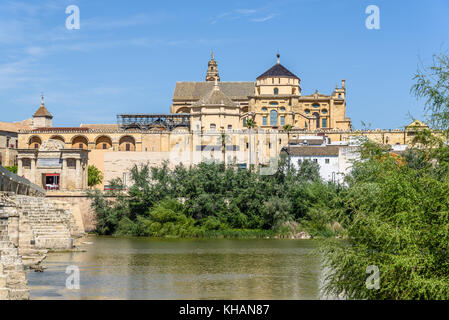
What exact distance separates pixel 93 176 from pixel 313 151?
2060 cm

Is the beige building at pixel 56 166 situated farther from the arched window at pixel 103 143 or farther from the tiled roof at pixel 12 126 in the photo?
the tiled roof at pixel 12 126

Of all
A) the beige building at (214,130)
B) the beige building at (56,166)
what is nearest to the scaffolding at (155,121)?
the beige building at (214,130)

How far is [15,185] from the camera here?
128 feet

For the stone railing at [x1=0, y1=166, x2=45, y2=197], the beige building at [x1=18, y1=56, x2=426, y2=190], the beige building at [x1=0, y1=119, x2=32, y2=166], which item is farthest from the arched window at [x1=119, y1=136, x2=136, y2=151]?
the stone railing at [x1=0, y1=166, x2=45, y2=197]

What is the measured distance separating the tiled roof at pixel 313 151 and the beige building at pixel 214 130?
4.97 m

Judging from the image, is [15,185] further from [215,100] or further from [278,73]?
[278,73]

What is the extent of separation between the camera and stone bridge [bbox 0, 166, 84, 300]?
19.1 metres

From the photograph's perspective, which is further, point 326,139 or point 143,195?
point 326,139

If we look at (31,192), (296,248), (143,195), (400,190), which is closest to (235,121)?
(143,195)

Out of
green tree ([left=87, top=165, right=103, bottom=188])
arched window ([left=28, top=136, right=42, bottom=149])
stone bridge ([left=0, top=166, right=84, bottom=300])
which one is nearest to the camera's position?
stone bridge ([left=0, top=166, right=84, bottom=300])

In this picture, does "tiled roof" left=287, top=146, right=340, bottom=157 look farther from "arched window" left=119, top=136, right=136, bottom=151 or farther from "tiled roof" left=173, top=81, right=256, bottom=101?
"tiled roof" left=173, top=81, right=256, bottom=101
